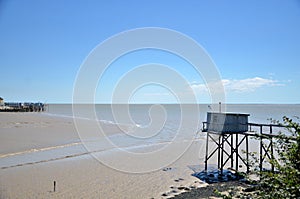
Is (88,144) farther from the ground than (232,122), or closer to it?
closer to it

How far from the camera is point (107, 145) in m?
22.7

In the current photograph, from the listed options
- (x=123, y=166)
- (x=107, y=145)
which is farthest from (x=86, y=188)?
(x=107, y=145)

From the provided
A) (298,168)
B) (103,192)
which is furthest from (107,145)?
(298,168)

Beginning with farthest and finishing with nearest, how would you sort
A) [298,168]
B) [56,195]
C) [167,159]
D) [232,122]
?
[167,159], [232,122], [56,195], [298,168]

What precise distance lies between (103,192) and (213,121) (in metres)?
8.47

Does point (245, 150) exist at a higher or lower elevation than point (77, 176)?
higher

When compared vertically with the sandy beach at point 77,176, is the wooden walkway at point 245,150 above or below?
above

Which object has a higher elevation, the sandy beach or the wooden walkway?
the wooden walkway

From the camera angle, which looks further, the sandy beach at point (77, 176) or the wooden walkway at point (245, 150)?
the sandy beach at point (77, 176)

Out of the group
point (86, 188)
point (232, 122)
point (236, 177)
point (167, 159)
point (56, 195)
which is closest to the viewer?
point (56, 195)

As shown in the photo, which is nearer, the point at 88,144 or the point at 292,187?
the point at 292,187

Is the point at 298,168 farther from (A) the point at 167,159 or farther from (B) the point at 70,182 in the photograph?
(A) the point at 167,159

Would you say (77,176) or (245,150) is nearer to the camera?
(77,176)

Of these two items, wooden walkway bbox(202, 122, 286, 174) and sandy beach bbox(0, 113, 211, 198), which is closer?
wooden walkway bbox(202, 122, 286, 174)
